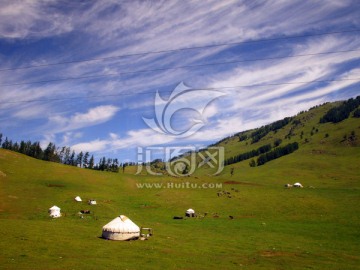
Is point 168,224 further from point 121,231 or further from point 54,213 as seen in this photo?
point 54,213

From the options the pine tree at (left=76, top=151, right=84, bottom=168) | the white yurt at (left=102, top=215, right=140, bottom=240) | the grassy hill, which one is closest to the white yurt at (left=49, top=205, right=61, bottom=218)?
the grassy hill

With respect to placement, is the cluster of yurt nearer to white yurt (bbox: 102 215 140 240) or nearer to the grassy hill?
white yurt (bbox: 102 215 140 240)

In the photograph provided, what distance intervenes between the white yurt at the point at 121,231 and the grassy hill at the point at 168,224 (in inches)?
47.9

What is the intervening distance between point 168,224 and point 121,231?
708 inches

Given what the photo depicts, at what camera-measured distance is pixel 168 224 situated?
53.7 metres

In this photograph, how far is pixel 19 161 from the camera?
11238 cm

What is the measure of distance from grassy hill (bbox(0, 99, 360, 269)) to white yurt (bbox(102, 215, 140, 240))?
122cm

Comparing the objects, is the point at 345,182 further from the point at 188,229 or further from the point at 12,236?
the point at 12,236

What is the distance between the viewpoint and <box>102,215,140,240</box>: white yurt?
36625mm

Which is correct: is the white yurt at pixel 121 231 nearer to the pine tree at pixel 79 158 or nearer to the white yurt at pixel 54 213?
the white yurt at pixel 54 213

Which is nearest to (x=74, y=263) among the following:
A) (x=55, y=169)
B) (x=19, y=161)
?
(x=55, y=169)

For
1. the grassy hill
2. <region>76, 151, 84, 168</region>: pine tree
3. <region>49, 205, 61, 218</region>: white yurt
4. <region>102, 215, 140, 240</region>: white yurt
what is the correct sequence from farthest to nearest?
<region>76, 151, 84, 168</region>: pine tree < <region>49, 205, 61, 218</region>: white yurt < <region>102, 215, 140, 240</region>: white yurt < the grassy hill

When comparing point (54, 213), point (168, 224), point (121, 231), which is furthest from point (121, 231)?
point (54, 213)

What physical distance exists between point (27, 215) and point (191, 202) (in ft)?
115
